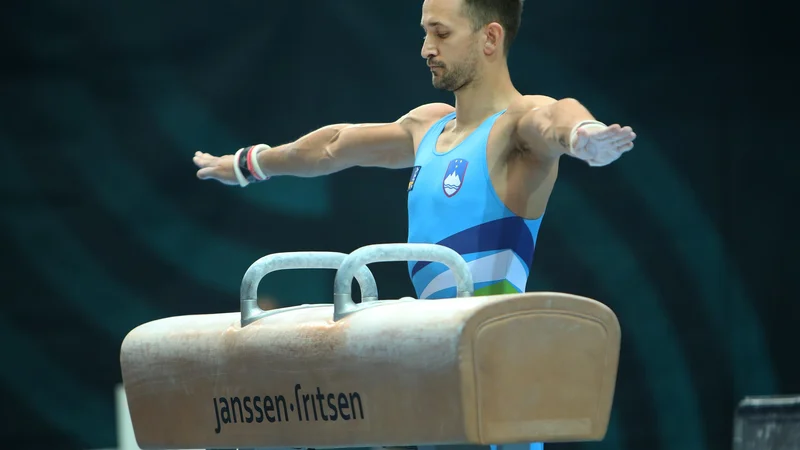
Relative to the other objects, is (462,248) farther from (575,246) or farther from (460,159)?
(575,246)

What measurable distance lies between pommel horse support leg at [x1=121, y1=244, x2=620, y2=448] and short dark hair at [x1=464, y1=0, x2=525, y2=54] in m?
1.25

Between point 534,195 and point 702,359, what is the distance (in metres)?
3.15

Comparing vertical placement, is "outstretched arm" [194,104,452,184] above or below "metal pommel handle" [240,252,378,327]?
above

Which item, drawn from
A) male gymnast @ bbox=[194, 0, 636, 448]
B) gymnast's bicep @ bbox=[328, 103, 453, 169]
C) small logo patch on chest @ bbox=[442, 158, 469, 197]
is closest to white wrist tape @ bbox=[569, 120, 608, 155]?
male gymnast @ bbox=[194, 0, 636, 448]

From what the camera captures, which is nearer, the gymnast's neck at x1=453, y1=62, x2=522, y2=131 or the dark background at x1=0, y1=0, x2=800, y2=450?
the gymnast's neck at x1=453, y1=62, x2=522, y2=131

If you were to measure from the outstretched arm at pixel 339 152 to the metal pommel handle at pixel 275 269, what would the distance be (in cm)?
135

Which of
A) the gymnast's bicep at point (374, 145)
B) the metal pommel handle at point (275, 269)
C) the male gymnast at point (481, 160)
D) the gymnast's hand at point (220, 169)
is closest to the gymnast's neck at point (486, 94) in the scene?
the male gymnast at point (481, 160)

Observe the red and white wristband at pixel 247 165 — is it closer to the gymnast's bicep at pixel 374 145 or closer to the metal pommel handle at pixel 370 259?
the gymnast's bicep at pixel 374 145

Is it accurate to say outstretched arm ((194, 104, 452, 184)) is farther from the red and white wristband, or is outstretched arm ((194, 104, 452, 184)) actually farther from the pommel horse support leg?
the pommel horse support leg

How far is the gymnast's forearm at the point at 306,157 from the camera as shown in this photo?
4840 millimetres

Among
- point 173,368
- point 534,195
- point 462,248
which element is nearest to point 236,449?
point 173,368

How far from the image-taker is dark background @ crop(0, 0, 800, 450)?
6.62 meters

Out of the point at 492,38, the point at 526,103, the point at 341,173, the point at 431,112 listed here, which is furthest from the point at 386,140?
the point at 341,173

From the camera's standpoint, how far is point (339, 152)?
4.78 metres
